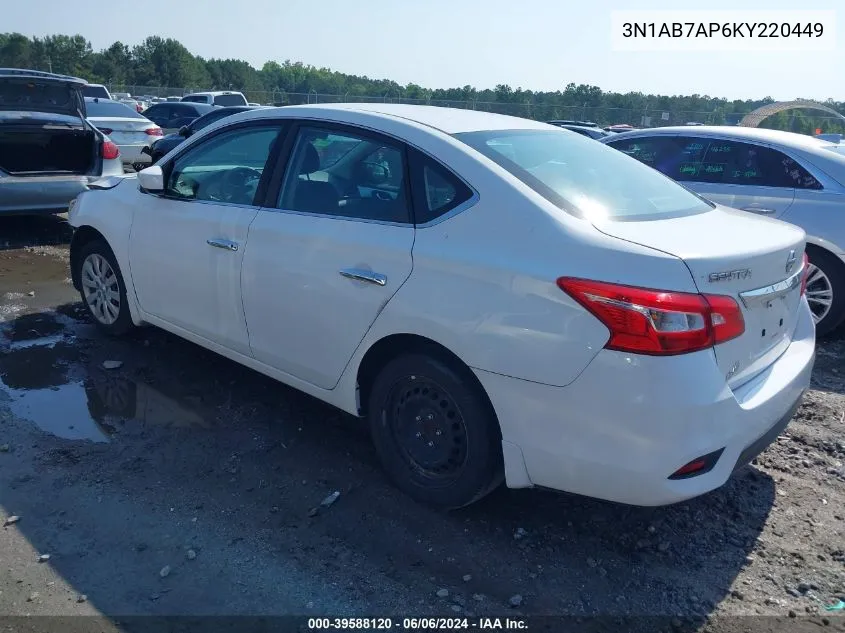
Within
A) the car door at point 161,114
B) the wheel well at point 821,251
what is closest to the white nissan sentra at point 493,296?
the wheel well at point 821,251

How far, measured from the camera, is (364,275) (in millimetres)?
3307

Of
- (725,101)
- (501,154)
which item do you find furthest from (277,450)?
(725,101)

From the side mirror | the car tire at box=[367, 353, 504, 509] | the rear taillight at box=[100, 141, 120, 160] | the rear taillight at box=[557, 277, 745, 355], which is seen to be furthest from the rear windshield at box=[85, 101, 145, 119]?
the rear taillight at box=[557, 277, 745, 355]

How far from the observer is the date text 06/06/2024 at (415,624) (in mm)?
2652

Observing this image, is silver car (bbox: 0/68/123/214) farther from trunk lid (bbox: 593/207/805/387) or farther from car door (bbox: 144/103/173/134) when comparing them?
car door (bbox: 144/103/173/134)

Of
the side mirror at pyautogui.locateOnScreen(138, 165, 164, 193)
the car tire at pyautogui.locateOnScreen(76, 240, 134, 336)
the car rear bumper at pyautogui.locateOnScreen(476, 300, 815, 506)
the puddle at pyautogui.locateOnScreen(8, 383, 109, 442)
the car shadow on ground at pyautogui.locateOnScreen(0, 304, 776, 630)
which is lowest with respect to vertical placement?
the puddle at pyautogui.locateOnScreen(8, 383, 109, 442)

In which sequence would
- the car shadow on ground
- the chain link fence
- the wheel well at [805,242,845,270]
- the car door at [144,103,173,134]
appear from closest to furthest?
1. the car shadow on ground
2. the wheel well at [805,242,845,270]
3. the car door at [144,103,173,134]
4. the chain link fence

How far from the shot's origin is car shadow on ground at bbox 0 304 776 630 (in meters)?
2.81

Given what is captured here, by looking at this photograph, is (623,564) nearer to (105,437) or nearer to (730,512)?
(730,512)

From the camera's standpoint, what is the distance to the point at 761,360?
2.98m

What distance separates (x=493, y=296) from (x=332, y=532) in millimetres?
1276

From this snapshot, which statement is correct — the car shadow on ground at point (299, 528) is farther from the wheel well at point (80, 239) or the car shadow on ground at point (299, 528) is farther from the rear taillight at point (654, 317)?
the wheel well at point (80, 239)

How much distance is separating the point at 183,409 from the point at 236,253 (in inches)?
41.7

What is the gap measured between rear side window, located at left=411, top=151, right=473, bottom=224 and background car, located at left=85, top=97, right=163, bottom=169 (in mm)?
11774
